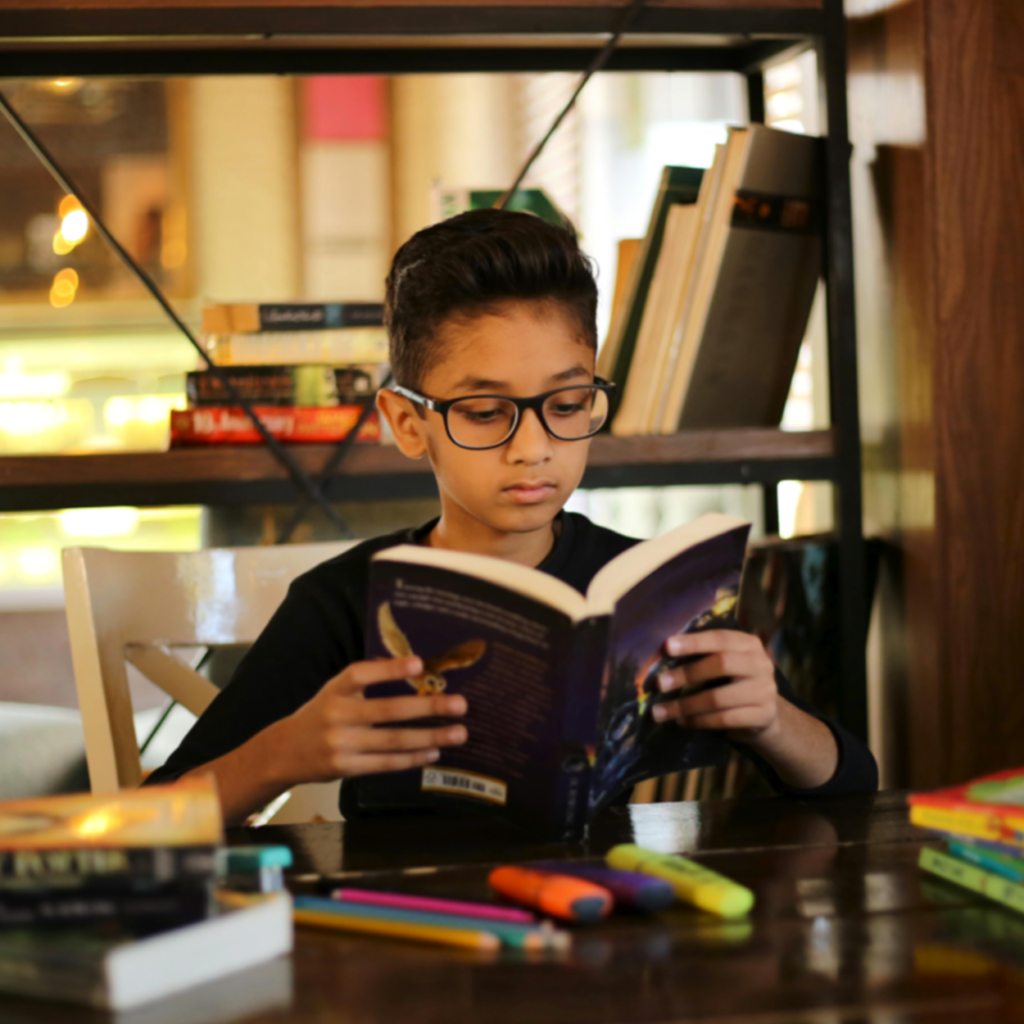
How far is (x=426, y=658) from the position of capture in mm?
776

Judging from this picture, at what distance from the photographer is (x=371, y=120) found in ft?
9.65

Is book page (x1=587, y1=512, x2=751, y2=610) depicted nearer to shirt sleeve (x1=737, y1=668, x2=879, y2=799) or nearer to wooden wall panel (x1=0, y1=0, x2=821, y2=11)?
shirt sleeve (x1=737, y1=668, x2=879, y2=799)

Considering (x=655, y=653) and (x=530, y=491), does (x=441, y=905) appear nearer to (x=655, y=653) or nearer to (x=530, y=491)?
(x=655, y=653)

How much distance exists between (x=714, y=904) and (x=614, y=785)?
207 mm

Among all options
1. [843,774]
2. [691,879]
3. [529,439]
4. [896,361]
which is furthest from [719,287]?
[691,879]

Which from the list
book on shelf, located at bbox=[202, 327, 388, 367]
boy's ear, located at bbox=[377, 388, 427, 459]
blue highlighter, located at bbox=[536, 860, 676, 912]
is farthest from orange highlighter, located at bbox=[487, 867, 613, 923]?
book on shelf, located at bbox=[202, 327, 388, 367]

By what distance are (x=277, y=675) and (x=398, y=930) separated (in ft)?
1.47

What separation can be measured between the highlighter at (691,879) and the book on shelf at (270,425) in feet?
2.62

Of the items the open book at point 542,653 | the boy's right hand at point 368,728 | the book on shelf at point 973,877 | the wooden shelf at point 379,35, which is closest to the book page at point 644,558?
the open book at point 542,653

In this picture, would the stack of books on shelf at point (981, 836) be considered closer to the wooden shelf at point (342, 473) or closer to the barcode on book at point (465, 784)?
the barcode on book at point (465, 784)

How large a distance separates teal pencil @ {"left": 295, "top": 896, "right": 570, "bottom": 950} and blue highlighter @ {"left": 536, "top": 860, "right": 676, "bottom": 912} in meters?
0.04

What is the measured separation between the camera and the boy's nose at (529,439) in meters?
0.96

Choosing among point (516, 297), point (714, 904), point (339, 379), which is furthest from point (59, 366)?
point (714, 904)

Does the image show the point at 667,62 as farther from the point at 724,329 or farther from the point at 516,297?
the point at 516,297
